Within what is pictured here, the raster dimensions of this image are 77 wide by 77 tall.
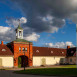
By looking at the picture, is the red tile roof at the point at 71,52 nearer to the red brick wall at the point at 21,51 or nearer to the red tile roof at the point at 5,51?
the red brick wall at the point at 21,51

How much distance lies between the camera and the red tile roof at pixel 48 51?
175 feet

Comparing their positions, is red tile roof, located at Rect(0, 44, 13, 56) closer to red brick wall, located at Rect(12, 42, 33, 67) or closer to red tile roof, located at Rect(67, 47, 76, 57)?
red brick wall, located at Rect(12, 42, 33, 67)

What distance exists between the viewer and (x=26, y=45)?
49.6 meters

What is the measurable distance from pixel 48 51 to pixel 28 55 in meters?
9.84

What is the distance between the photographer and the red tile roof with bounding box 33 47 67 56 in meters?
53.2

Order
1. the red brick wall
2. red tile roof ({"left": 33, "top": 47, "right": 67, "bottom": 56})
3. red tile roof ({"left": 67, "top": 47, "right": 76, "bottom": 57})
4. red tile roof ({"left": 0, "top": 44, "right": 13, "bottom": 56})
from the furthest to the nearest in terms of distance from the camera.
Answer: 1. red tile roof ({"left": 67, "top": 47, "right": 76, "bottom": 57})
2. red tile roof ({"left": 33, "top": 47, "right": 67, "bottom": 56})
3. the red brick wall
4. red tile roof ({"left": 0, "top": 44, "right": 13, "bottom": 56})

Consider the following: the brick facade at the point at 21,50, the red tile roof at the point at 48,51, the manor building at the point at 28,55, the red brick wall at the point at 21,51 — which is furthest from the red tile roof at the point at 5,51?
the red tile roof at the point at 48,51

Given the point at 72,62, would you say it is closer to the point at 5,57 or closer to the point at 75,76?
the point at 5,57

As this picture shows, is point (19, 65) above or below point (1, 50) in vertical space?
below

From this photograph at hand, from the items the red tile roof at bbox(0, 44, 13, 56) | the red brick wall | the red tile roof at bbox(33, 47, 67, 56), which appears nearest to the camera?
the red tile roof at bbox(0, 44, 13, 56)

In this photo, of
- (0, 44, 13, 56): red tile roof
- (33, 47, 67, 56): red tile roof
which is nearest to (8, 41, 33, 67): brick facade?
(0, 44, 13, 56): red tile roof

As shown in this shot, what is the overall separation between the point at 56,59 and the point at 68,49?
1011 cm

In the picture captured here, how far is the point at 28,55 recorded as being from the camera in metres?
49.8

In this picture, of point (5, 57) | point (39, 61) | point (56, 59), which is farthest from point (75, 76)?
point (56, 59)
